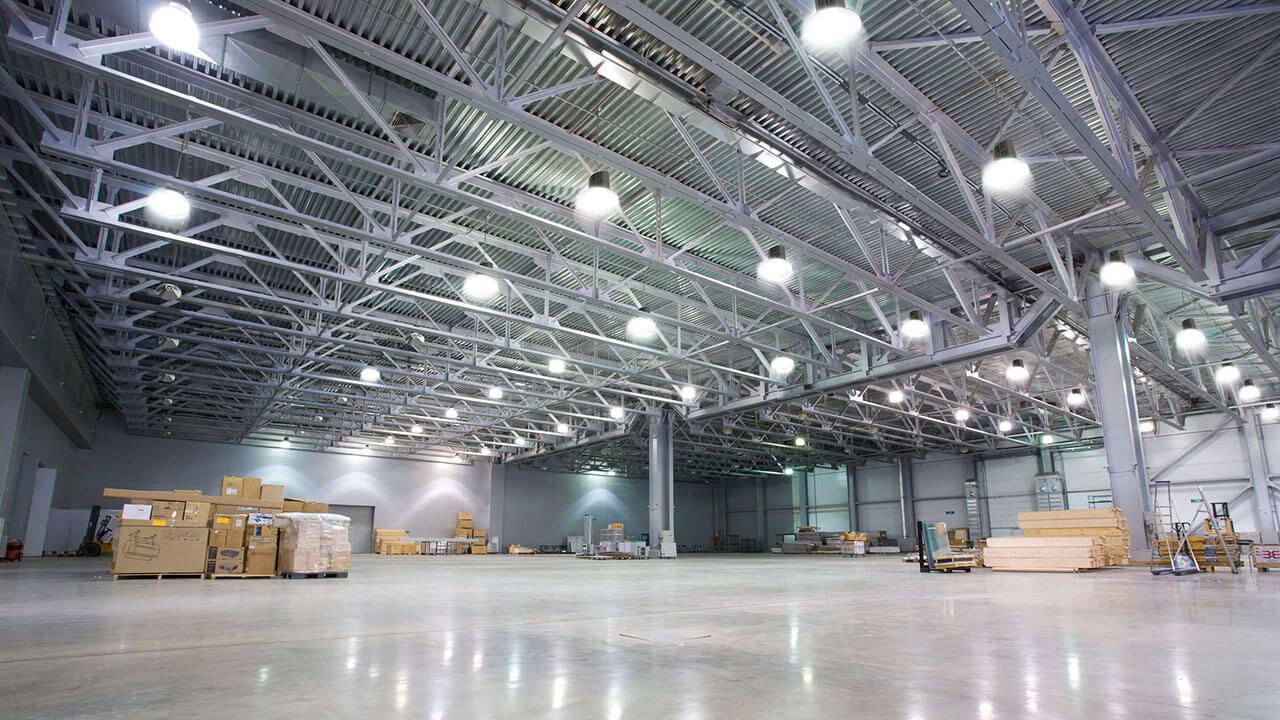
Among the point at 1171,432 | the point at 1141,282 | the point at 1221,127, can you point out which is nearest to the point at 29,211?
the point at 1221,127

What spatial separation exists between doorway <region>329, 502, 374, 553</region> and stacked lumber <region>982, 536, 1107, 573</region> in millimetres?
31922

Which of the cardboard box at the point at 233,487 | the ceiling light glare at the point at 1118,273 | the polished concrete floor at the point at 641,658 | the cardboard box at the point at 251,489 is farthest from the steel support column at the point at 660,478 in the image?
the polished concrete floor at the point at 641,658

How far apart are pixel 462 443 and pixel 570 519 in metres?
10.4

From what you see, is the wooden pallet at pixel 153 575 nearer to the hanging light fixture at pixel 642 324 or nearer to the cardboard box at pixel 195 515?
the cardboard box at pixel 195 515

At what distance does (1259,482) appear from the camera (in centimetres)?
2680

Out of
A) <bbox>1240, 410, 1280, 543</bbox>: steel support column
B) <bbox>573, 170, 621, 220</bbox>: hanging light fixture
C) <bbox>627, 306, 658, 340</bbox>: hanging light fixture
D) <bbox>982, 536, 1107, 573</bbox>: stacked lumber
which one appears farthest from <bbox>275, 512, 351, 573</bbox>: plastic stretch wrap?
<bbox>1240, 410, 1280, 543</bbox>: steel support column

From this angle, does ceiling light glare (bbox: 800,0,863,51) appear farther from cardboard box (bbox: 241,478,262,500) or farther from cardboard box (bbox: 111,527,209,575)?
cardboard box (bbox: 241,478,262,500)

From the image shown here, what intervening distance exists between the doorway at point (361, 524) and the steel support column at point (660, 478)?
62.1ft

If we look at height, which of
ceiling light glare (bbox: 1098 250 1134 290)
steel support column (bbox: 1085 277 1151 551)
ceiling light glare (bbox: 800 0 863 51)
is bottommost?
steel support column (bbox: 1085 277 1151 551)

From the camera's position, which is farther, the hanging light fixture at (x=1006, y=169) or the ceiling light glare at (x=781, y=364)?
the ceiling light glare at (x=781, y=364)

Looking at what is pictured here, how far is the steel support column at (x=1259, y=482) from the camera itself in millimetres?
26188

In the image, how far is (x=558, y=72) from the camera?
355 inches

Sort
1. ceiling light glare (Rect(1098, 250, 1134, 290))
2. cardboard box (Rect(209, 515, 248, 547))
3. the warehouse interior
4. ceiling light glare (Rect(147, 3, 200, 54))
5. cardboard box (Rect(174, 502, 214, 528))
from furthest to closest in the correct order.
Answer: cardboard box (Rect(209, 515, 248, 547)) < cardboard box (Rect(174, 502, 214, 528)) < ceiling light glare (Rect(1098, 250, 1134, 290)) < ceiling light glare (Rect(147, 3, 200, 54)) < the warehouse interior

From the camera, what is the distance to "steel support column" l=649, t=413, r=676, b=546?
26.2 m
